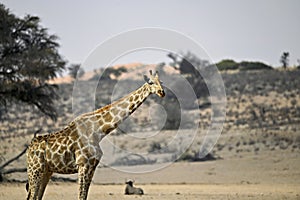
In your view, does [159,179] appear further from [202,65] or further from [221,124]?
[202,65]

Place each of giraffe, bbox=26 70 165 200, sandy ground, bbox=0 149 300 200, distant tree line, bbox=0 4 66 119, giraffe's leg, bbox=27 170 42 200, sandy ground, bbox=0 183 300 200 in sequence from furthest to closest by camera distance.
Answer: distant tree line, bbox=0 4 66 119 < sandy ground, bbox=0 149 300 200 < sandy ground, bbox=0 183 300 200 < giraffe's leg, bbox=27 170 42 200 < giraffe, bbox=26 70 165 200

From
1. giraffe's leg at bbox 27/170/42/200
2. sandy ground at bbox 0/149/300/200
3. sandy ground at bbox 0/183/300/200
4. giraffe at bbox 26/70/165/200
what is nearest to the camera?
giraffe at bbox 26/70/165/200

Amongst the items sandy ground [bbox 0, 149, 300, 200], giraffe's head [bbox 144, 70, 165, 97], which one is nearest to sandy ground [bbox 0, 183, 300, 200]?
sandy ground [bbox 0, 149, 300, 200]

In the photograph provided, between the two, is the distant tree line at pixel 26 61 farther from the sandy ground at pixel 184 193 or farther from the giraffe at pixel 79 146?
the giraffe at pixel 79 146

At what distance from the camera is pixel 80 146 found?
1270cm

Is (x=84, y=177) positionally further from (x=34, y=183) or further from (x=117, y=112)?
(x=117, y=112)

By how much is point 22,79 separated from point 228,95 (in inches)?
1420

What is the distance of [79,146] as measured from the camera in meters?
12.7

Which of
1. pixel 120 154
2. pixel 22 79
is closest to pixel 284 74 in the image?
pixel 120 154

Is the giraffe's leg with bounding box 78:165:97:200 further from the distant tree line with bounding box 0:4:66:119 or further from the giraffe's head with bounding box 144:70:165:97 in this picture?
the distant tree line with bounding box 0:4:66:119

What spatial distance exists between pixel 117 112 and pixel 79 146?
1064mm

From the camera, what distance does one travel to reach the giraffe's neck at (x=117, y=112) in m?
12.9

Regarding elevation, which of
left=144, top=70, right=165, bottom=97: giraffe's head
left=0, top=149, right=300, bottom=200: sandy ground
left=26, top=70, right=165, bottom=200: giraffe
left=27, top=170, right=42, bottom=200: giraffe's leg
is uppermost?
left=144, top=70, right=165, bottom=97: giraffe's head

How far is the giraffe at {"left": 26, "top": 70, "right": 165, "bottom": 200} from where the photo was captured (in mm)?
12633
